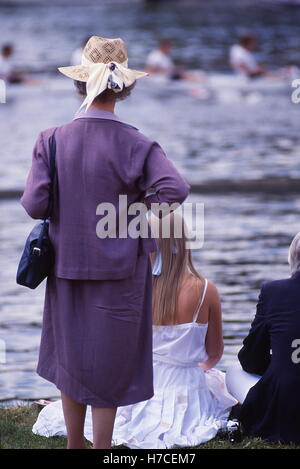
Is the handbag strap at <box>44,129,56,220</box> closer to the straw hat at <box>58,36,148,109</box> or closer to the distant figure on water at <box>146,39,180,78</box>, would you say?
the straw hat at <box>58,36,148,109</box>

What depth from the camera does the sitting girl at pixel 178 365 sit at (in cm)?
496

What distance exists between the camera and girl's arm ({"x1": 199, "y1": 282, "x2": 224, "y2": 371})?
16.7 ft

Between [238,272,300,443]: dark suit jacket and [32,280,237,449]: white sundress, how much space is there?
0.20 metres

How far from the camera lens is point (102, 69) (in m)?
4.12

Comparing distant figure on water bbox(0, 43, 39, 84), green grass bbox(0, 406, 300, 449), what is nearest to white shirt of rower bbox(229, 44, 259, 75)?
distant figure on water bbox(0, 43, 39, 84)

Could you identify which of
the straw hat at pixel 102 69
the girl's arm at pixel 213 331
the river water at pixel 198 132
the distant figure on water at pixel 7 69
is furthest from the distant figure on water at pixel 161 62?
the straw hat at pixel 102 69

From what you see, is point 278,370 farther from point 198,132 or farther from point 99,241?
point 198,132

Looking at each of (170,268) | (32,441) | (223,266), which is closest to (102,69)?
(170,268)

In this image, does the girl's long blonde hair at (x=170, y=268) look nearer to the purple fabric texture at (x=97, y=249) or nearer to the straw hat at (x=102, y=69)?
the purple fabric texture at (x=97, y=249)

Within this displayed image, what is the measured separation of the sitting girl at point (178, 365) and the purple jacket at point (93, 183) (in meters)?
0.87

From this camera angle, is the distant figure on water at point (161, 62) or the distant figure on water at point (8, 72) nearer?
the distant figure on water at point (8, 72)

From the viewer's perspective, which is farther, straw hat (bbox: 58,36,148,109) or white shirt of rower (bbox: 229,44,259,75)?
white shirt of rower (bbox: 229,44,259,75)

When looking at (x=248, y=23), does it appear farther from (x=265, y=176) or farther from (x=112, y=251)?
(x=112, y=251)

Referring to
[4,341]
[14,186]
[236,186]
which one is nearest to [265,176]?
[236,186]
